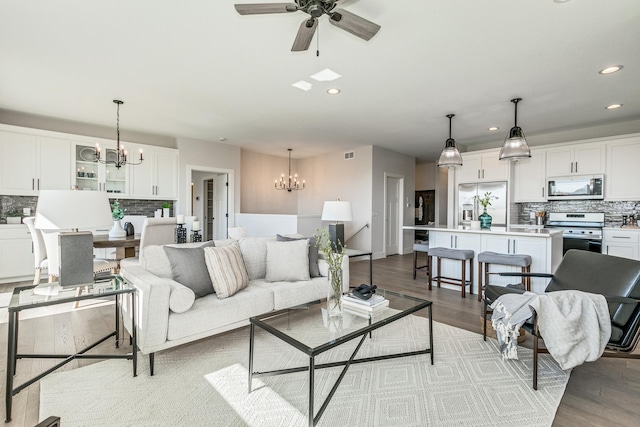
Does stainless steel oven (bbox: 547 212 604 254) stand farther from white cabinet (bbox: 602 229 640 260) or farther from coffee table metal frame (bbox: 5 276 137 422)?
coffee table metal frame (bbox: 5 276 137 422)

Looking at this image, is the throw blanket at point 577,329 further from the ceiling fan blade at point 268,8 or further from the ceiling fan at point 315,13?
the ceiling fan blade at point 268,8

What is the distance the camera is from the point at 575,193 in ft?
18.0

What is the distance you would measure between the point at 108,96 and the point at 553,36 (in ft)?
16.3

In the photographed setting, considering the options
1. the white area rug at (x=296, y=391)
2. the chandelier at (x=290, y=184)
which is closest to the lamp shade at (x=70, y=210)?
the white area rug at (x=296, y=391)

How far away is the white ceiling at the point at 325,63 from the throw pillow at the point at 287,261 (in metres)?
1.86

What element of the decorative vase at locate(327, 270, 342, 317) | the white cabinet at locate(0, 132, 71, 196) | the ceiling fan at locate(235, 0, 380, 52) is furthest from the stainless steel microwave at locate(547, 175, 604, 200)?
the white cabinet at locate(0, 132, 71, 196)

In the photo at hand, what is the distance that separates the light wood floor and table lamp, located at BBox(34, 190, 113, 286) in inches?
28.3

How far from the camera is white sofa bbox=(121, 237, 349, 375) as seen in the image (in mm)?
2104

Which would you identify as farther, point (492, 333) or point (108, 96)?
point (108, 96)

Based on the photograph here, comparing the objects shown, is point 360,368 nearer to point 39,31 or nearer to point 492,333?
point 492,333

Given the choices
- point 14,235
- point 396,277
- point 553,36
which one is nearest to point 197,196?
point 14,235

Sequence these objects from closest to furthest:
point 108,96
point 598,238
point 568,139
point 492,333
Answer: point 492,333
point 108,96
point 598,238
point 568,139

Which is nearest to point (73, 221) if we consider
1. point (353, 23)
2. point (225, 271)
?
point (225, 271)

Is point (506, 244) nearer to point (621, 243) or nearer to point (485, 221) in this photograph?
point (485, 221)
